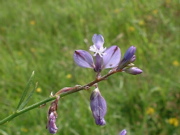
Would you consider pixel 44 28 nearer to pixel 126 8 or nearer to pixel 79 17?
pixel 79 17

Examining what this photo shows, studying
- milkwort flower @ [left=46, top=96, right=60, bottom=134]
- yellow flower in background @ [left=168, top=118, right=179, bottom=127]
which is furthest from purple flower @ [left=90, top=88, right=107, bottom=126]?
yellow flower in background @ [left=168, top=118, right=179, bottom=127]

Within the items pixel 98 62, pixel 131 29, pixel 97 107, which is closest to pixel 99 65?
pixel 98 62

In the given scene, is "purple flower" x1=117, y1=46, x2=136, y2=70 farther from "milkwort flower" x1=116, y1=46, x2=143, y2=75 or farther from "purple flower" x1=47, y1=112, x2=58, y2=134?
"purple flower" x1=47, y1=112, x2=58, y2=134

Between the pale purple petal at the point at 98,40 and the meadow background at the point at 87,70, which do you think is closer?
the pale purple petal at the point at 98,40

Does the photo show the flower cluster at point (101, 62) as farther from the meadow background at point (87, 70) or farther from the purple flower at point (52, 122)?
the meadow background at point (87, 70)

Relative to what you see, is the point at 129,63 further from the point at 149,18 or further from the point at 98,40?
the point at 149,18

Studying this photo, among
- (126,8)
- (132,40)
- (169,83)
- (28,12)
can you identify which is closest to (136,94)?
(169,83)

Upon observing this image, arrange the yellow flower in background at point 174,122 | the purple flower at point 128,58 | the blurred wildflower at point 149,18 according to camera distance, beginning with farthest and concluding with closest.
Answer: the blurred wildflower at point 149,18
the yellow flower in background at point 174,122
the purple flower at point 128,58

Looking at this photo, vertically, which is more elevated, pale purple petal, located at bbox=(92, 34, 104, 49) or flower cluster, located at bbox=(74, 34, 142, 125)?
pale purple petal, located at bbox=(92, 34, 104, 49)

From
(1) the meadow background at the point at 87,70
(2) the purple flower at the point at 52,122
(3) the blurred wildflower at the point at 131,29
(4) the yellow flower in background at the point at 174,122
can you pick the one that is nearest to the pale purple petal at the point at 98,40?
(2) the purple flower at the point at 52,122
